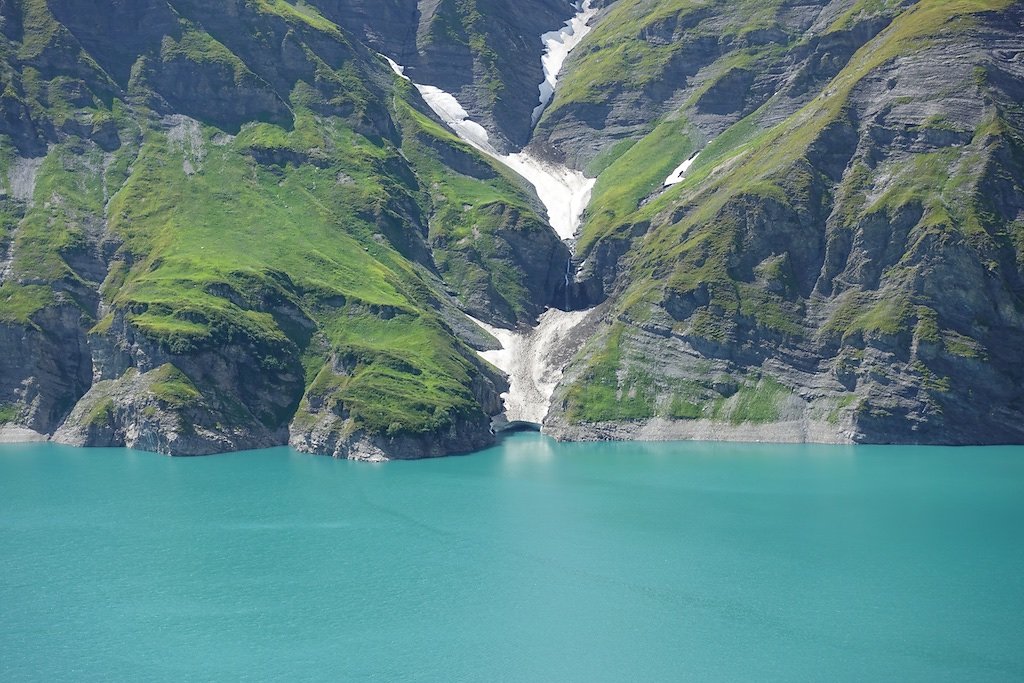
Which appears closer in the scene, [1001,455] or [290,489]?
[290,489]

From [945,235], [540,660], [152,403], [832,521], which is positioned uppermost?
[945,235]

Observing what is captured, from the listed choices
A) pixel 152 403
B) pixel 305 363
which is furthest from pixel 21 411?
pixel 305 363

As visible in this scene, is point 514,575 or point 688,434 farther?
point 688,434

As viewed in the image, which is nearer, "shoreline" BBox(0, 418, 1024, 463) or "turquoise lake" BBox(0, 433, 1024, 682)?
"turquoise lake" BBox(0, 433, 1024, 682)

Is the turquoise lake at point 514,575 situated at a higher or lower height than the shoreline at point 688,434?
lower

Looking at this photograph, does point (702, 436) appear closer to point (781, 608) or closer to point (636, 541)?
point (636, 541)

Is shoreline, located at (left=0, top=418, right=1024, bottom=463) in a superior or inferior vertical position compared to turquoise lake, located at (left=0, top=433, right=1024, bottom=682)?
superior

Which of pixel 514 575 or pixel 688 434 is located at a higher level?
pixel 688 434

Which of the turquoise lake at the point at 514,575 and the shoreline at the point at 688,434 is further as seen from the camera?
the shoreline at the point at 688,434
